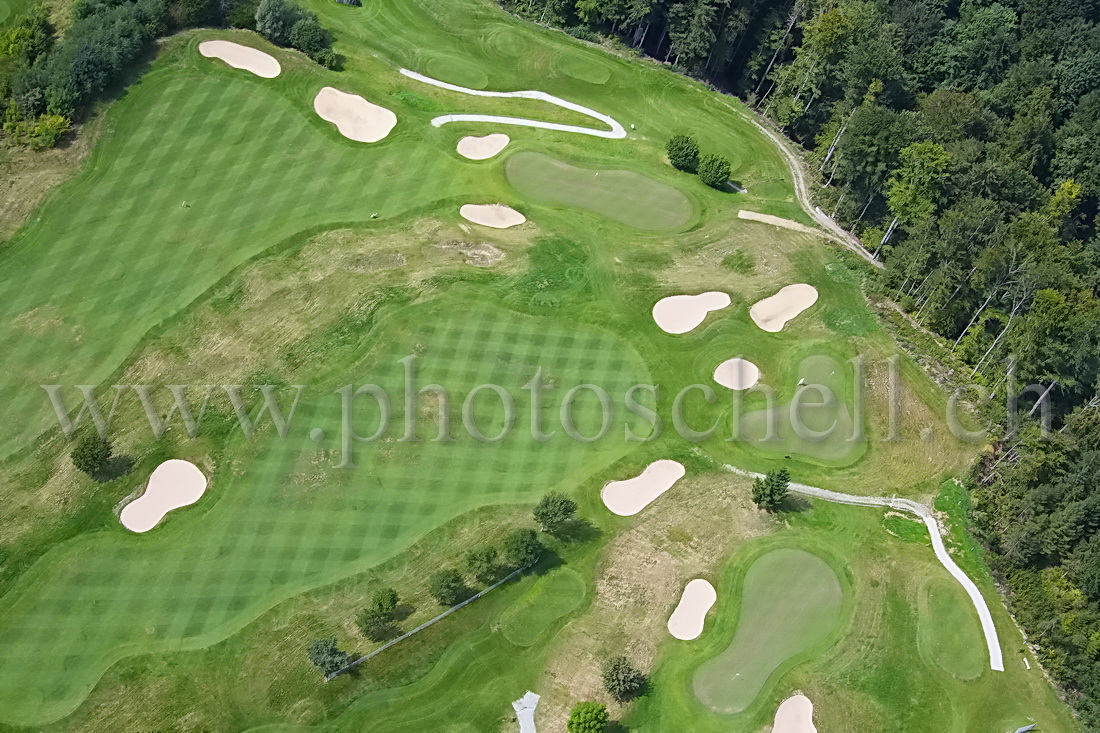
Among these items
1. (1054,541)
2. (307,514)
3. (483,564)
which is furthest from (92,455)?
(1054,541)

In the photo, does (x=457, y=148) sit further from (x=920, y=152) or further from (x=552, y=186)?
(x=920, y=152)

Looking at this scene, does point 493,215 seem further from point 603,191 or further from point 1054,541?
point 1054,541

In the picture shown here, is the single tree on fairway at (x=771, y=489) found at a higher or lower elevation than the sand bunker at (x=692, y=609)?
higher

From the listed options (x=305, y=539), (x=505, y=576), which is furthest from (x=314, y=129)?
(x=505, y=576)

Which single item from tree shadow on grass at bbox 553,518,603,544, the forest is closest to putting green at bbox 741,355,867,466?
the forest

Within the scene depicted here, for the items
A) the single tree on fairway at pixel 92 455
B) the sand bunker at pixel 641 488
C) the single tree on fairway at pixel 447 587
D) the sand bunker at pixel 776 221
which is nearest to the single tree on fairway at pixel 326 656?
the single tree on fairway at pixel 447 587

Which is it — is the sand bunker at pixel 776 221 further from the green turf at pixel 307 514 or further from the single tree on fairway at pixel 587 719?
the single tree on fairway at pixel 587 719

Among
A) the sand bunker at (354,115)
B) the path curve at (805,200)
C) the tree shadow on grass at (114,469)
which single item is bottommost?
the tree shadow on grass at (114,469)
